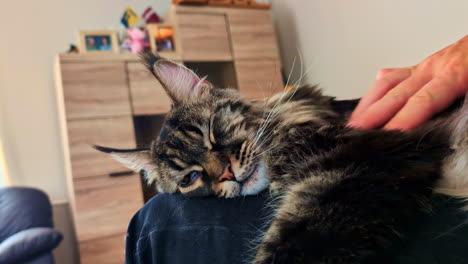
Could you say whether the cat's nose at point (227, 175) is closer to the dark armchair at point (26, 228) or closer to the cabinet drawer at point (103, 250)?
the dark armchair at point (26, 228)

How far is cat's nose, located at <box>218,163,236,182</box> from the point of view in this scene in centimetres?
75

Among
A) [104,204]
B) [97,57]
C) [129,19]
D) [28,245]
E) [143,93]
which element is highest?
[129,19]

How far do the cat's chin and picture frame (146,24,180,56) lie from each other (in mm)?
2409

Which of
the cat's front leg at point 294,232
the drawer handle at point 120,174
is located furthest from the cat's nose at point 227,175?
the drawer handle at point 120,174

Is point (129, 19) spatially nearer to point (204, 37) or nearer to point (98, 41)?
point (98, 41)

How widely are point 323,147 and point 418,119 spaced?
27 centimetres

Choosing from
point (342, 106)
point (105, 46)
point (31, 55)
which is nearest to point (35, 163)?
point (31, 55)

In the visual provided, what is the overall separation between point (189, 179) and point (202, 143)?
0.09 m

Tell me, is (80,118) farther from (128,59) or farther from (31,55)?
(31,55)

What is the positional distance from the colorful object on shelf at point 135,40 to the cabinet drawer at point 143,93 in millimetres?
150

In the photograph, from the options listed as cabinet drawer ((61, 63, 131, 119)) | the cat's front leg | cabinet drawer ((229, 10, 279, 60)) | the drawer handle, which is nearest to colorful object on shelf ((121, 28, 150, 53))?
cabinet drawer ((61, 63, 131, 119))

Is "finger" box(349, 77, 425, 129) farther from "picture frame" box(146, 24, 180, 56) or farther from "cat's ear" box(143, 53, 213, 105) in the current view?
"picture frame" box(146, 24, 180, 56)

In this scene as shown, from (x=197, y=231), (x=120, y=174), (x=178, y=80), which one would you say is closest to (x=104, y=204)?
(x=120, y=174)

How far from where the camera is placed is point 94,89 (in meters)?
2.74
